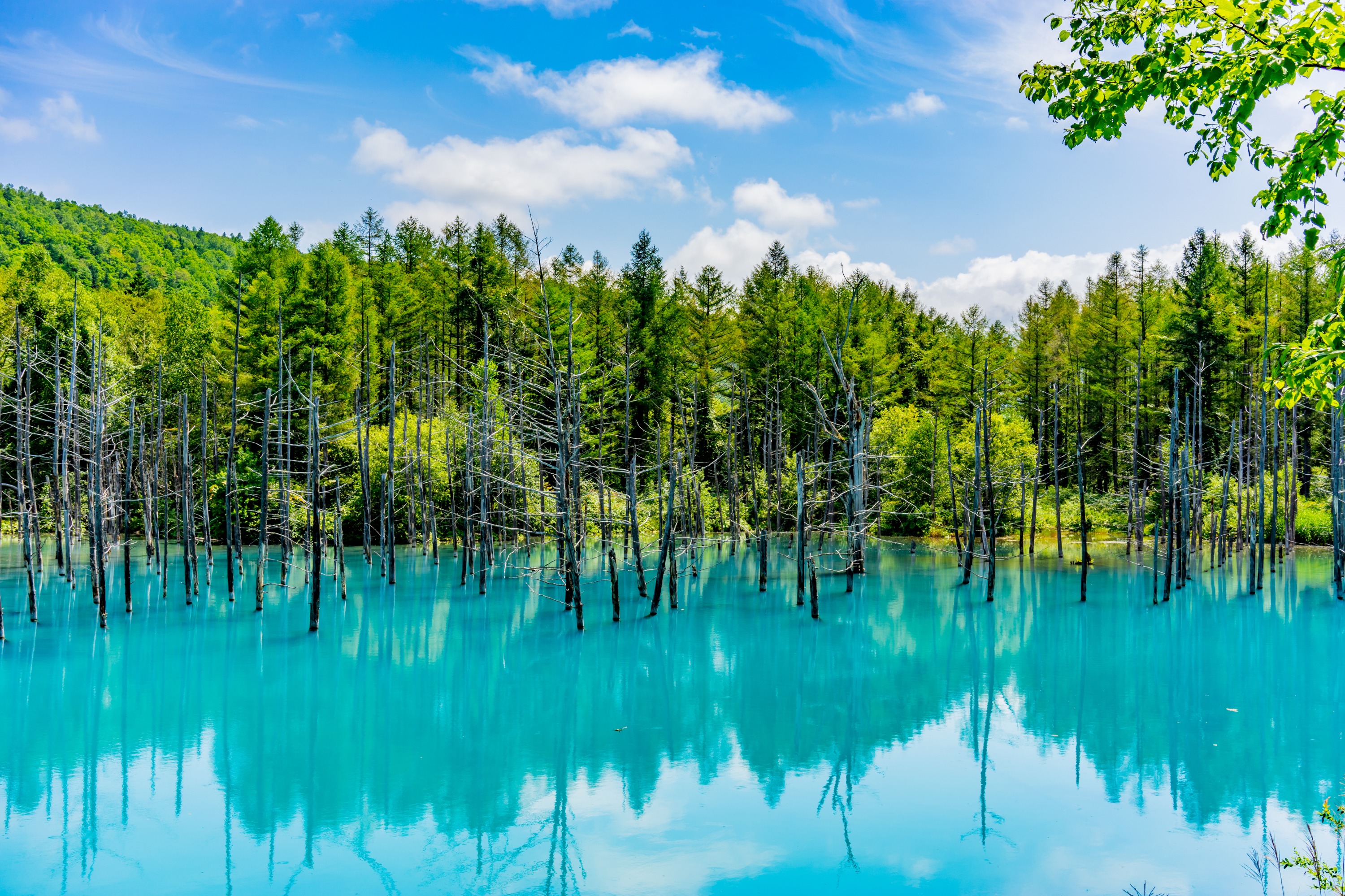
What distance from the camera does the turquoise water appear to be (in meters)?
8.12

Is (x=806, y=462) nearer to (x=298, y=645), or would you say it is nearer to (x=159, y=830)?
(x=298, y=645)

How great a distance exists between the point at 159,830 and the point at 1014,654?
46.3 ft

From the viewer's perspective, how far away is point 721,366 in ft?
131

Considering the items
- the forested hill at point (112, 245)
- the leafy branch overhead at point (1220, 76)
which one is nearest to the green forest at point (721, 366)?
the forested hill at point (112, 245)

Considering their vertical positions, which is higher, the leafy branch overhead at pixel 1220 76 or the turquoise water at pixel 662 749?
the leafy branch overhead at pixel 1220 76

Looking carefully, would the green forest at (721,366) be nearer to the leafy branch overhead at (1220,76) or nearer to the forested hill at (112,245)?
the forested hill at (112,245)

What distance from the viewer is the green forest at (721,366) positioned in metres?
31.7

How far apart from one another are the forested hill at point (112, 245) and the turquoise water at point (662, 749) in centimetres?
4717

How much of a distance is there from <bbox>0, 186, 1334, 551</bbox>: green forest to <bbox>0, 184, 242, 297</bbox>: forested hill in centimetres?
1360

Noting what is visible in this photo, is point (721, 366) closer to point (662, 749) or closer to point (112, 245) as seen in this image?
point (662, 749)

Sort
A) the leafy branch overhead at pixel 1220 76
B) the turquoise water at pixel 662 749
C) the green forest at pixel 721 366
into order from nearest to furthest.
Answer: the leafy branch overhead at pixel 1220 76 < the turquoise water at pixel 662 749 < the green forest at pixel 721 366

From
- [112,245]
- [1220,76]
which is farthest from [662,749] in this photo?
[112,245]

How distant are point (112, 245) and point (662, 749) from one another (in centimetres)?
7729

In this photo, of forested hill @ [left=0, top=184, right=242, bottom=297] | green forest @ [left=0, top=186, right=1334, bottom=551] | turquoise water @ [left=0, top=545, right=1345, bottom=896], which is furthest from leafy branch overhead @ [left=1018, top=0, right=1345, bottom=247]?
forested hill @ [left=0, top=184, right=242, bottom=297]
